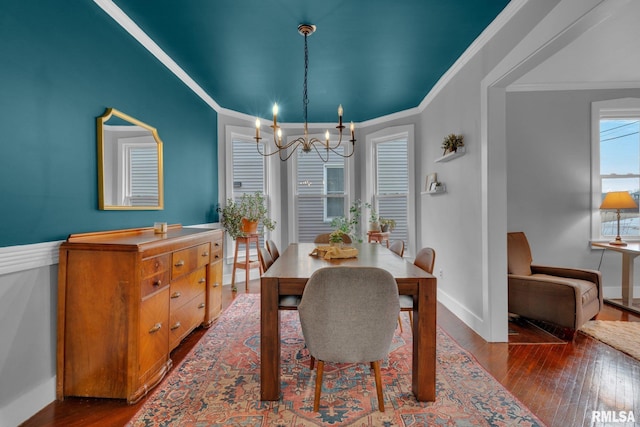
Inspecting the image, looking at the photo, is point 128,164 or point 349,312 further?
point 128,164

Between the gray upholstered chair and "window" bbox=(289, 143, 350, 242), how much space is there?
3.82 meters

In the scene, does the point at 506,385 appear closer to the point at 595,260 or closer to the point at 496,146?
the point at 496,146

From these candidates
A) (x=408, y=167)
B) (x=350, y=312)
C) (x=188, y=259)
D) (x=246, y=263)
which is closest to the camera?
(x=350, y=312)

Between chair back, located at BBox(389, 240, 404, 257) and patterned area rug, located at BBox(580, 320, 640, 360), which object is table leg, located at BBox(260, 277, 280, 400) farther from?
patterned area rug, located at BBox(580, 320, 640, 360)

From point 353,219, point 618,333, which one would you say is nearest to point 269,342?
point 618,333

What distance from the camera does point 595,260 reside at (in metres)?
3.96

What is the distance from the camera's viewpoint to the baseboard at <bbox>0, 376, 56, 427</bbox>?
5.46 feet

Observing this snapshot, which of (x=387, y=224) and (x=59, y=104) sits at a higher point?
(x=59, y=104)

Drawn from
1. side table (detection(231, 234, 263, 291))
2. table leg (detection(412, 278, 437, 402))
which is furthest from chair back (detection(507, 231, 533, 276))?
side table (detection(231, 234, 263, 291))

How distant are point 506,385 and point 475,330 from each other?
97cm

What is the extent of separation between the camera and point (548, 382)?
2.12 meters

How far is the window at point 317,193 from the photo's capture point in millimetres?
5539

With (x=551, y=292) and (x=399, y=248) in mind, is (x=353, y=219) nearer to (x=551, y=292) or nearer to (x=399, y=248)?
(x=399, y=248)

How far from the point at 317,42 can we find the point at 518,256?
296cm
